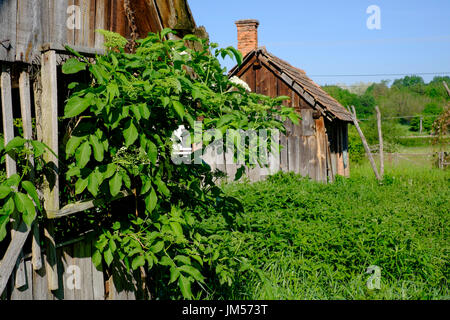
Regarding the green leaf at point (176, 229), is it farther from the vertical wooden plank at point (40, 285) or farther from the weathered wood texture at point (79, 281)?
the vertical wooden plank at point (40, 285)

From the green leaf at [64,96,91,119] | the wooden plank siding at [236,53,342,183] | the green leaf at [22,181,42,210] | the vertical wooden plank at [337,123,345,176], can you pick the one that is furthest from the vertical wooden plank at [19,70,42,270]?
the vertical wooden plank at [337,123,345,176]

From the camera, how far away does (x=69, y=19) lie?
327 centimetres

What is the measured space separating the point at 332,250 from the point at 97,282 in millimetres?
2891

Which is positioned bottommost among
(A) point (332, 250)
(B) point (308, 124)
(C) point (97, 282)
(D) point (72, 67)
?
(A) point (332, 250)

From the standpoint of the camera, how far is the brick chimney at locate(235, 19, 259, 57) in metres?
13.7

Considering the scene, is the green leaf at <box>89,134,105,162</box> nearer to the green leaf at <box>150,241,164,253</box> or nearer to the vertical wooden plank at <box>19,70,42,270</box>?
the vertical wooden plank at <box>19,70,42,270</box>

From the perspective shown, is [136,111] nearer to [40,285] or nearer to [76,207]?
[76,207]

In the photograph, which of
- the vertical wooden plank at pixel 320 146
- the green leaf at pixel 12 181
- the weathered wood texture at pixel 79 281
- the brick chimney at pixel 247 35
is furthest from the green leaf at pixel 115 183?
the brick chimney at pixel 247 35

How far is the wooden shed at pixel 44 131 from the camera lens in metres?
2.63

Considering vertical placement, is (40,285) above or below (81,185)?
below

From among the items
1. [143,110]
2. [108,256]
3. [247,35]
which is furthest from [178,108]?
[247,35]

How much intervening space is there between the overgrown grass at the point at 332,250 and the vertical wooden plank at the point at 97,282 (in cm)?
104

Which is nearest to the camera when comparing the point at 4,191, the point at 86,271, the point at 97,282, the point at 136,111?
the point at 4,191

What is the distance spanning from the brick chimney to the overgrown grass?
7481 mm
